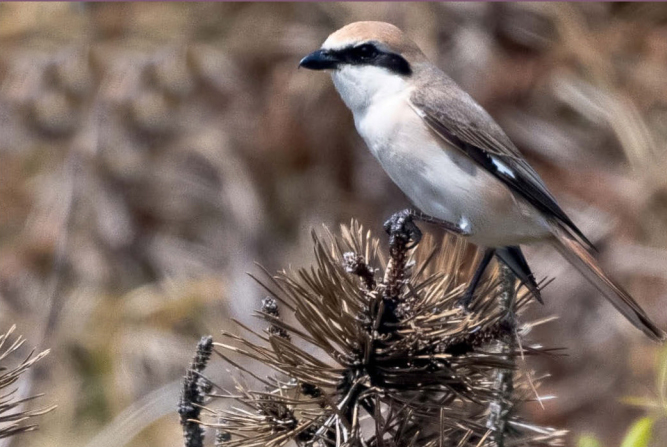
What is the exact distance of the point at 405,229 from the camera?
1.20m

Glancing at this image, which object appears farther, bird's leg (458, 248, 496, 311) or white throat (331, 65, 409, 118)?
white throat (331, 65, 409, 118)

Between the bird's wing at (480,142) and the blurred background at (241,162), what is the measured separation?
1725mm

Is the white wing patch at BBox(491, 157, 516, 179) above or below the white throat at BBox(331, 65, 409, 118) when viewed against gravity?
below

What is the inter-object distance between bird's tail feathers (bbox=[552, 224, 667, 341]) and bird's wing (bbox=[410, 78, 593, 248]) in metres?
0.02

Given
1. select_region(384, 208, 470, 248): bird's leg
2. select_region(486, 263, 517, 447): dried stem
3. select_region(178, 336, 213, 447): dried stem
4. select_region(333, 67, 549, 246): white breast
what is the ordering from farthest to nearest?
select_region(333, 67, 549, 246): white breast → select_region(384, 208, 470, 248): bird's leg → select_region(486, 263, 517, 447): dried stem → select_region(178, 336, 213, 447): dried stem

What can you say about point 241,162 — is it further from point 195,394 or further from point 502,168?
point 195,394

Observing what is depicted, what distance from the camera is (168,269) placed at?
12.5 ft

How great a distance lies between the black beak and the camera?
1.73m

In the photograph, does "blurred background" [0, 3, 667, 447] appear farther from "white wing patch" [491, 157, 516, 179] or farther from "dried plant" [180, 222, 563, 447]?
"dried plant" [180, 222, 563, 447]

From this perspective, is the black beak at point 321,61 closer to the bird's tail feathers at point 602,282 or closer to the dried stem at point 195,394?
the bird's tail feathers at point 602,282

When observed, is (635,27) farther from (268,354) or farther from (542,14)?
(268,354)

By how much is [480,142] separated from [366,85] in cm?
25

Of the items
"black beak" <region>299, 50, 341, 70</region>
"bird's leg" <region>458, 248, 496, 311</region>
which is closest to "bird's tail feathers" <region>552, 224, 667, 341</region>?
"bird's leg" <region>458, 248, 496, 311</region>

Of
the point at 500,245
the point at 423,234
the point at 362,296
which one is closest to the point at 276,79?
the point at 500,245
